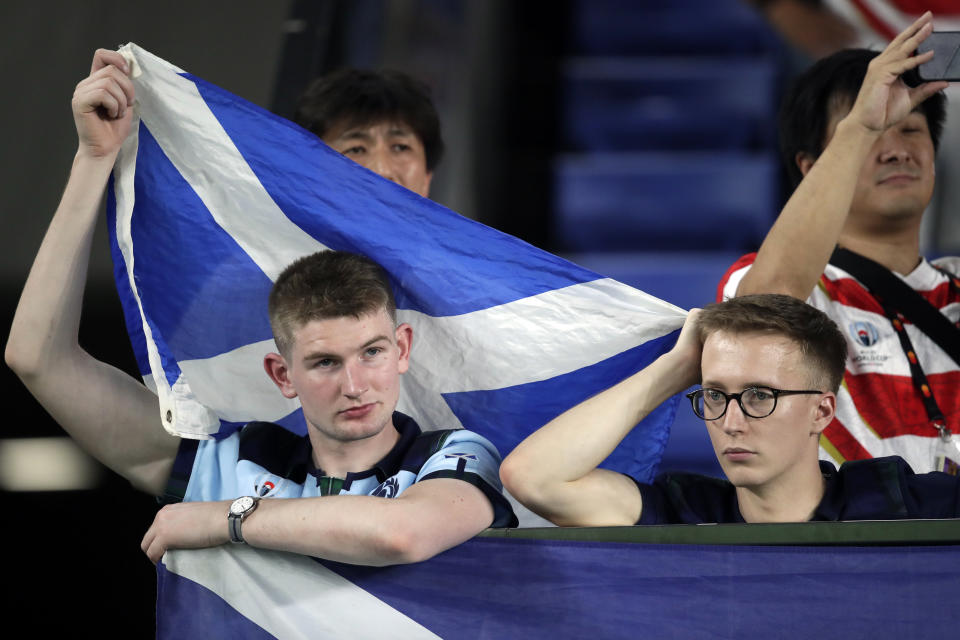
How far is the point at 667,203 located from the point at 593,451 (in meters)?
2.68

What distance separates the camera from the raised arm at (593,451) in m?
1.87

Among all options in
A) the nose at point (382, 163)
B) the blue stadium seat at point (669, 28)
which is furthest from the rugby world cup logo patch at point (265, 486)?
the blue stadium seat at point (669, 28)

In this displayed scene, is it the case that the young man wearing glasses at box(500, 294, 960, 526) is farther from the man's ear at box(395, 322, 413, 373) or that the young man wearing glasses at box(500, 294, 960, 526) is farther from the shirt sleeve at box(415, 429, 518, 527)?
the man's ear at box(395, 322, 413, 373)

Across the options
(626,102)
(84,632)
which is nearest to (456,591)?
(84,632)

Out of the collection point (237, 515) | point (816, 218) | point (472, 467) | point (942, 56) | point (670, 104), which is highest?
point (670, 104)

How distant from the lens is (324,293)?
1.97 metres

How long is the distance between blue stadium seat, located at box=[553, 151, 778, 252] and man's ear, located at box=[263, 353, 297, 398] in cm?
254

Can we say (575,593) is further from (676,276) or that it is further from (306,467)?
(676,276)

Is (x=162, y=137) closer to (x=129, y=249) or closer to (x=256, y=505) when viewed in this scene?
(x=129, y=249)

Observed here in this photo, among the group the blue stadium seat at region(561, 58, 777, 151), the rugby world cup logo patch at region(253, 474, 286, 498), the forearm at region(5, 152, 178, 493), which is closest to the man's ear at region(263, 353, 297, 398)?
the rugby world cup logo patch at region(253, 474, 286, 498)

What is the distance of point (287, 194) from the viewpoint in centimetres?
215

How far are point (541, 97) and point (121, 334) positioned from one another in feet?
7.15

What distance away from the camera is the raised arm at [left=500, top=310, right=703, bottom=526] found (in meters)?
1.87

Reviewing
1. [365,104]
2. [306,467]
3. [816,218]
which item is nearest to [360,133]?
[365,104]
